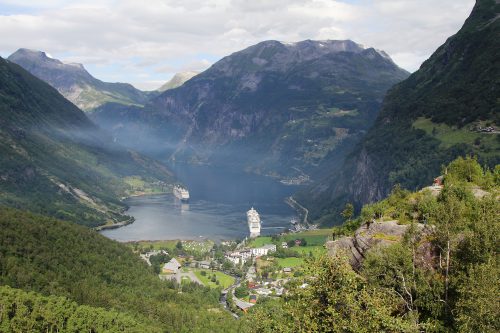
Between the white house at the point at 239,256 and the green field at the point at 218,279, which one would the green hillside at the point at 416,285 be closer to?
the green field at the point at 218,279

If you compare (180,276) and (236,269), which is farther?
(236,269)

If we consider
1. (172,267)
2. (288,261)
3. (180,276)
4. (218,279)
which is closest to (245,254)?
(288,261)

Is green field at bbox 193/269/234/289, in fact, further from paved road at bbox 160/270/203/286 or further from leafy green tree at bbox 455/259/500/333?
leafy green tree at bbox 455/259/500/333

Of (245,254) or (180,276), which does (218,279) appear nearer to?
(180,276)

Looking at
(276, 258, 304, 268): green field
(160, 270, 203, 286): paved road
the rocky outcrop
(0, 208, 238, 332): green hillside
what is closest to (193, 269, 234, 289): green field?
(160, 270, 203, 286): paved road

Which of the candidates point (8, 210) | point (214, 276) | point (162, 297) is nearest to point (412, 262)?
point (162, 297)

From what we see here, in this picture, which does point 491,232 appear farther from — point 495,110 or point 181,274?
point 495,110
